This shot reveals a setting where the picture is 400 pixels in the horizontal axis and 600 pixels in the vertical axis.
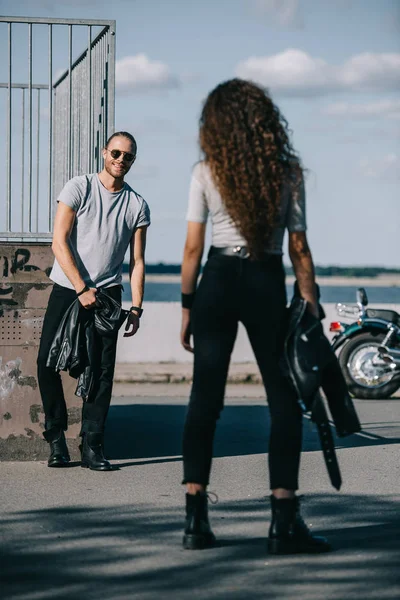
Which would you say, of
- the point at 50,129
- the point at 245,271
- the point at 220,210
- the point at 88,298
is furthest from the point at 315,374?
the point at 50,129

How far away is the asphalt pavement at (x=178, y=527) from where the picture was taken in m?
3.70

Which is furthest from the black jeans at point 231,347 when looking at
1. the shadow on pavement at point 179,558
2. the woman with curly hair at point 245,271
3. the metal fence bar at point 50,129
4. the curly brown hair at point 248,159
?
the metal fence bar at point 50,129

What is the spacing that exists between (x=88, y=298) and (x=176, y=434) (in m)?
2.45

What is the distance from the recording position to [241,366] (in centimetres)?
1395

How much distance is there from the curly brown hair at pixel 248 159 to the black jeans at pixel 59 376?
2.03 metres

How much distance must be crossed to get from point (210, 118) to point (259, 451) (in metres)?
3.46

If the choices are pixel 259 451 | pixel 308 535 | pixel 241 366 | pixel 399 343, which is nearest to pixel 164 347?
pixel 241 366

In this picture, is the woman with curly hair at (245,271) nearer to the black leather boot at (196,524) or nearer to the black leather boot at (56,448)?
the black leather boot at (196,524)

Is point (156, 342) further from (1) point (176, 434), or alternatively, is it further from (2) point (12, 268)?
(2) point (12, 268)

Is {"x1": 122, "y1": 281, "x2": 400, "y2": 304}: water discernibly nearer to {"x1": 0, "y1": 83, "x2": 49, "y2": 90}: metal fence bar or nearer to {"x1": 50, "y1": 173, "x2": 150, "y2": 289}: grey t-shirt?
{"x1": 0, "y1": 83, "x2": 49, "y2": 90}: metal fence bar

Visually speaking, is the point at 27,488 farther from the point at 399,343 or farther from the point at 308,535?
the point at 399,343

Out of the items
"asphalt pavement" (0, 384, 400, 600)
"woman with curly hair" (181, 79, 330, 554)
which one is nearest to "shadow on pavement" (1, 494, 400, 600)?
"asphalt pavement" (0, 384, 400, 600)

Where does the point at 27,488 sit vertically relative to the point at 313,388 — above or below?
below

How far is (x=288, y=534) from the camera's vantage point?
4.12 meters
